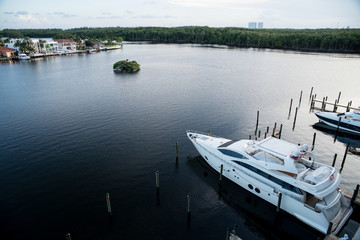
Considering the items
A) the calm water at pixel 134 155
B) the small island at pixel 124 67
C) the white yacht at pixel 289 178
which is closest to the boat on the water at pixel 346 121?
the calm water at pixel 134 155

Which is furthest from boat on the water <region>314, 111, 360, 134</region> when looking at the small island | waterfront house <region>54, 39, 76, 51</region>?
waterfront house <region>54, 39, 76, 51</region>

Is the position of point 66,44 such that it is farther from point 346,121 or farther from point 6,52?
point 346,121

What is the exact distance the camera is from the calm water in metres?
24.6

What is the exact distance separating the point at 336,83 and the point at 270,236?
77.0 m

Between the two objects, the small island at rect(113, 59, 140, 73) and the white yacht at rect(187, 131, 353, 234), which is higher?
the small island at rect(113, 59, 140, 73)

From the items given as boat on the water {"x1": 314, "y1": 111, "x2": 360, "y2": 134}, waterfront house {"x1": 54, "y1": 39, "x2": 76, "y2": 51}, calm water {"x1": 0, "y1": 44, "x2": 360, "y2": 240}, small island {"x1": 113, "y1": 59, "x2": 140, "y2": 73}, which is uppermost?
waterfront house {"x1": 54, "y1": 39, "x2": 76, "y2": 51}

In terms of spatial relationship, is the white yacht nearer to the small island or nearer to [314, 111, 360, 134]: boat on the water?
[314, 111, 360, 134]: boat on the water

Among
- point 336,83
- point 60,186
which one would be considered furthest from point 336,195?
point 336,83

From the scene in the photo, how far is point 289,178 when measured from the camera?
968 inches

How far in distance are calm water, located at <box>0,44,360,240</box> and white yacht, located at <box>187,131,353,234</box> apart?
1.96m

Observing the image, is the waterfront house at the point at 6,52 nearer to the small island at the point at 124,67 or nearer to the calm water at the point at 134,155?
the calm water at the point at 134,155

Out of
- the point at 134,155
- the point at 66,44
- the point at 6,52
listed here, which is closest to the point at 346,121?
the point at 134,155

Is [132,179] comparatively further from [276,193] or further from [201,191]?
[276,193]

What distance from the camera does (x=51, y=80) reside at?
292 ft
